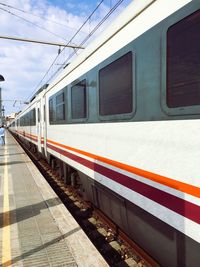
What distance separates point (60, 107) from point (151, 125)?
570 cm

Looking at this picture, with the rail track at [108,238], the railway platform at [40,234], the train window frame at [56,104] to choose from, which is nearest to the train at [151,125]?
the rail track at [108,238]

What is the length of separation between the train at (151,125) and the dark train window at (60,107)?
280cm

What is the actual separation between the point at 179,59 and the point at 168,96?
0.36 metres

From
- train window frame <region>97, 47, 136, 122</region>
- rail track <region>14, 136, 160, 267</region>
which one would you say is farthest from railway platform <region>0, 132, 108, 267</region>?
train window frame <region>97, 47, 136, 122</region>

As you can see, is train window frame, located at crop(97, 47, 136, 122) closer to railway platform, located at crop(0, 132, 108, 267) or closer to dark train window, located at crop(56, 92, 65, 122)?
railway platform, located at crop(0, 132, 108, 267)

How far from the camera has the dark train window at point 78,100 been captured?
251 inches

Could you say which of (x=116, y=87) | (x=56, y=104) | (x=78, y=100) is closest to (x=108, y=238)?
(x=116, y=87)

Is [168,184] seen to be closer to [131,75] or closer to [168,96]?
[168,96]

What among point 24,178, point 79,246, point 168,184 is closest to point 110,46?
point 168,184

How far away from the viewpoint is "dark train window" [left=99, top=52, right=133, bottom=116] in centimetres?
420

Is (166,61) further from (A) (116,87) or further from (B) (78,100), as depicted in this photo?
(B) (78,100)

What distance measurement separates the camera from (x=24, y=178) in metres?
10.5

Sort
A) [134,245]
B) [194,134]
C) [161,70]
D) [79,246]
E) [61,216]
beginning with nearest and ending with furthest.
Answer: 1. [194,134]
2. [161,70]
3. [79,246]
4. [134,245]
5. [61,216]

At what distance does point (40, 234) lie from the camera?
5.18m
